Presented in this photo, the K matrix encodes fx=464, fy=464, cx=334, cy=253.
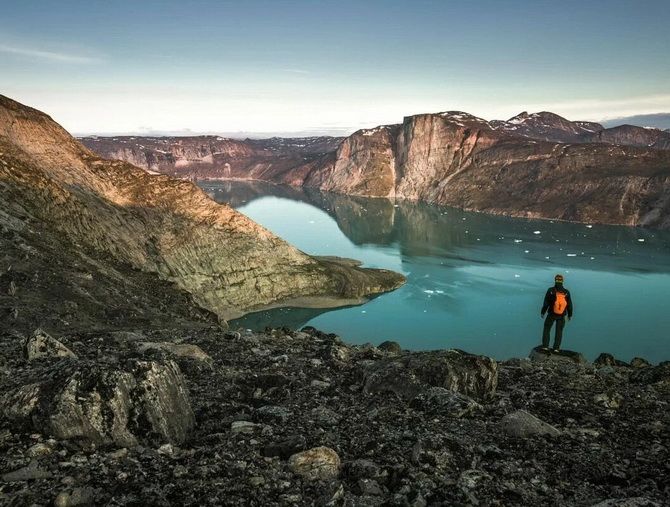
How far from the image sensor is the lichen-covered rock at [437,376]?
9281 mm

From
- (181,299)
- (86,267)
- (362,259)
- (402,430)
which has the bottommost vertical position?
(362,259)

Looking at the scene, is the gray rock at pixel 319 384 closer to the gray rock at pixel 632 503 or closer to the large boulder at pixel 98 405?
the large boulder at pixel 98 405

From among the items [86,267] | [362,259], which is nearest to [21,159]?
[86,267]

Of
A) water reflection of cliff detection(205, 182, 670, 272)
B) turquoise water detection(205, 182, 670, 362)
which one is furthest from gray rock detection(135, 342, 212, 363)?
water reflection of cliff detection(205, 182, 670, 272)

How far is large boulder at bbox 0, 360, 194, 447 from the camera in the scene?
19.5ft

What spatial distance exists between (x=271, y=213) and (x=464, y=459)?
188 metres

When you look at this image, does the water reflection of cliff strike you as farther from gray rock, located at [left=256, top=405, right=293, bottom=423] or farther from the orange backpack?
gray rock, located at [left=256, top=405, right=293, bottom=423]

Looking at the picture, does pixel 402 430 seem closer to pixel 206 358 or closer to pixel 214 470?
pixel 214 470

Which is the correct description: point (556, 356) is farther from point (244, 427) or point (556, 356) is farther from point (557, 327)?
point (244, 427)

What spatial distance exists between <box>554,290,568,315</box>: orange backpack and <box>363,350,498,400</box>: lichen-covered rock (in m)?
11.0

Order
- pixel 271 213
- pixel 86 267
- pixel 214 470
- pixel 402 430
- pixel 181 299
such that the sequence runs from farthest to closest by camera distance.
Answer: pixel 271 213
pixel 181 299
pixel 86 267
pixel 402 430
pixel 214 470

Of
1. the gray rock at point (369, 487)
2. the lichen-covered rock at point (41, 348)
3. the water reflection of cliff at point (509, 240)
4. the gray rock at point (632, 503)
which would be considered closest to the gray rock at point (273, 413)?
the gray rock at point (369, 487)

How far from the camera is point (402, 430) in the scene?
7.38m

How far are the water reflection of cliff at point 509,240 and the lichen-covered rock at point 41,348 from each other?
104m
